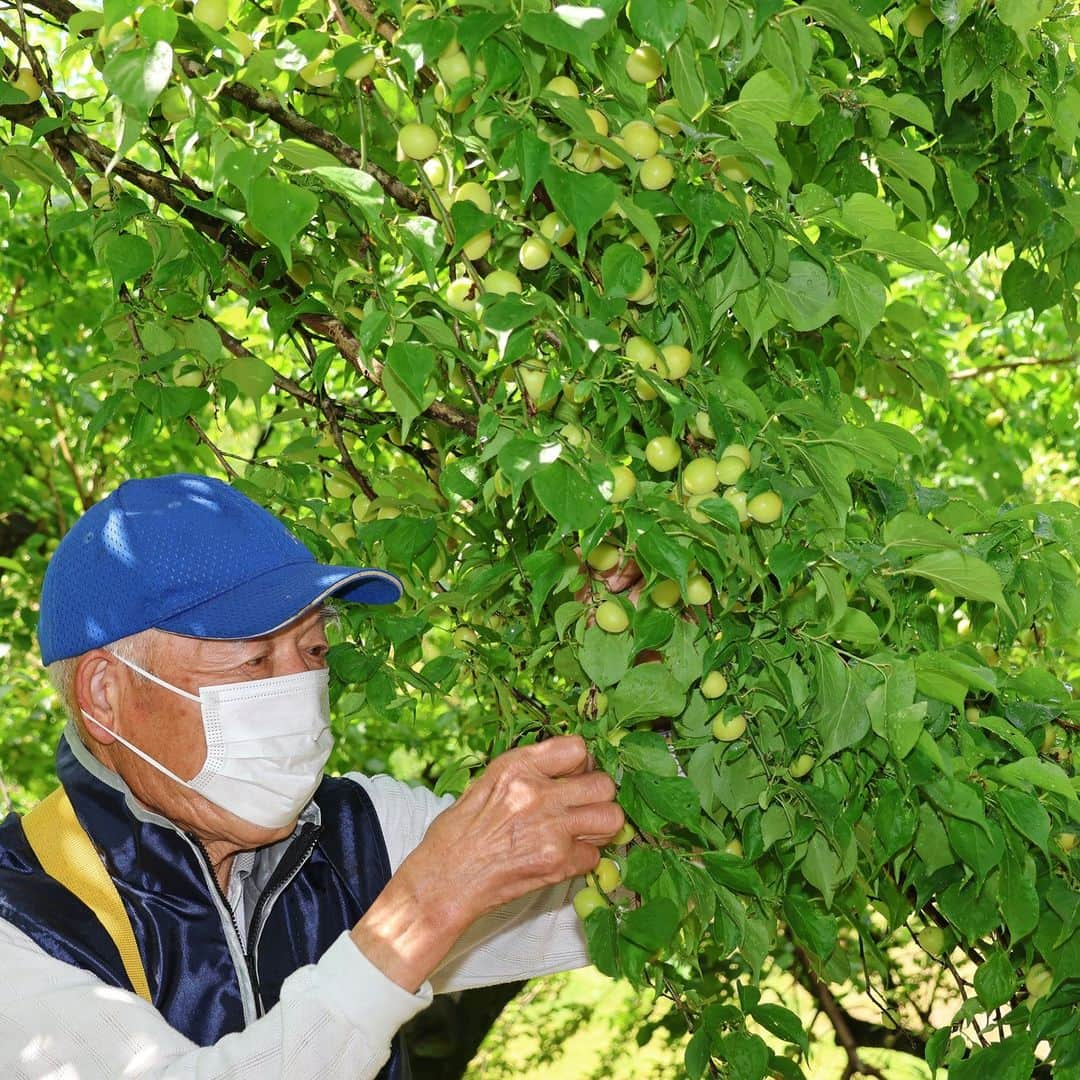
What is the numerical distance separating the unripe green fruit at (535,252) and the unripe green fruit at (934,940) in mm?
1173

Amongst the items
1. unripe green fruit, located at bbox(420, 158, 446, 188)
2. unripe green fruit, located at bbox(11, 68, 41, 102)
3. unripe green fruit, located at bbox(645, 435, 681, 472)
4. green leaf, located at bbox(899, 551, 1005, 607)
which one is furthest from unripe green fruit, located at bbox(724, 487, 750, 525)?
unripe green fruit, located at bbox(11, 68, 41, 102)

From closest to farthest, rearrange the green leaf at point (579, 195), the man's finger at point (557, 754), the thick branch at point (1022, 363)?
the green leaf at point (579, 195) → the man's finger at point (557, 754) → the thick branch at point (1022, 363)

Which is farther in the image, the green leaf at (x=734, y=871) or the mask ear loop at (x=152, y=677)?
the mask ear loop at (x=152, y=677)

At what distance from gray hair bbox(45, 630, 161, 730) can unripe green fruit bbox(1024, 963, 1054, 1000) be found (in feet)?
4.36

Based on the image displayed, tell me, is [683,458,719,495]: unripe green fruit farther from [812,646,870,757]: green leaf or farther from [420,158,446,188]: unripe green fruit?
[420,158,446,188]: unripe green fruit

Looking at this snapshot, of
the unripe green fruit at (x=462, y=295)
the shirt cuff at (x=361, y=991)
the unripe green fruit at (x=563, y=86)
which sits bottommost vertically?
the shirt cuff at (x=361, y=991)

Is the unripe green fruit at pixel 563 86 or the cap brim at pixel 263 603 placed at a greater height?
the unripe green fruit at pixel 563 86

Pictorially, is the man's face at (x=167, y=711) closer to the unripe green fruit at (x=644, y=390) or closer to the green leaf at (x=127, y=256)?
the green leaf at (x=127, y=256)

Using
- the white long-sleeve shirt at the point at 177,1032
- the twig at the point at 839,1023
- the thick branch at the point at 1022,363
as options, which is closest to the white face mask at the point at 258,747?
the white long-sleeve shirt at the point at 177,1032

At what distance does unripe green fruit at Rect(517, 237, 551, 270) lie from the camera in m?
1.71

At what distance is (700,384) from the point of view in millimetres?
1726

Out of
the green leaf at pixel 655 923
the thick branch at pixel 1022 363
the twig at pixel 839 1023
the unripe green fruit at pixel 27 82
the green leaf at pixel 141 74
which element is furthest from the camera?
the thick branch at pixel 1022 363

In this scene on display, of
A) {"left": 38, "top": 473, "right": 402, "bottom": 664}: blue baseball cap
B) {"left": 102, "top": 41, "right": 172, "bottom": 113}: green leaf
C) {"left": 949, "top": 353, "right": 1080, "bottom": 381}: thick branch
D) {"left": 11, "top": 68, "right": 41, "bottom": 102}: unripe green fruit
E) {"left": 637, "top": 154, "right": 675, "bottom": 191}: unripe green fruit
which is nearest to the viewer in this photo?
{"left": 102, "top": 41, "right": 172, "bottom": 113}: green leaf

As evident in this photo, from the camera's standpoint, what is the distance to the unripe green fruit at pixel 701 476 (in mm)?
1655
